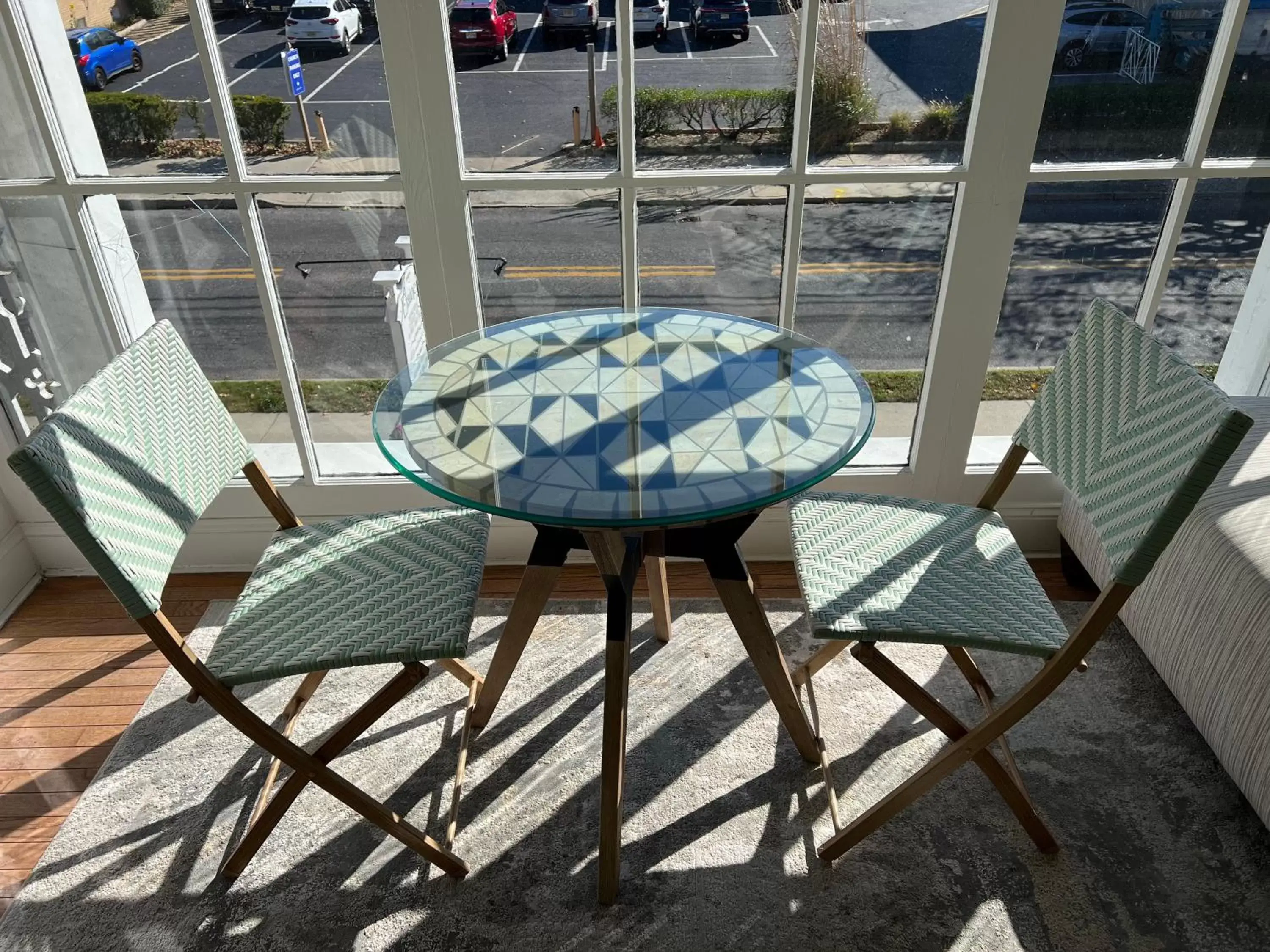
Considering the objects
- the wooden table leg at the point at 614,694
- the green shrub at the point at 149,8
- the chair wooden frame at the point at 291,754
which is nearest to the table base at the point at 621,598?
the wooden table leg at the point at 614,694

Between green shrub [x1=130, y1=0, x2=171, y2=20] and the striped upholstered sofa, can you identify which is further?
green shrub [x1=130, y1=0, x2=171, y2=20]

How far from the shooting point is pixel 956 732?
5.76 feet

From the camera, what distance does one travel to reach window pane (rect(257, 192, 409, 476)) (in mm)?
2215

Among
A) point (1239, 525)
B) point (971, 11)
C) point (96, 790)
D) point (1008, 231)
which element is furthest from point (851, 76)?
point (96, 790)

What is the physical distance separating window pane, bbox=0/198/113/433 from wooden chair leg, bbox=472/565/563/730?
1366 mm

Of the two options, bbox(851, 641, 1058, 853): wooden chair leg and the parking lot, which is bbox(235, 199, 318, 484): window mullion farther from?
bbox(851, 641, 1058, 853): wooden chair leg

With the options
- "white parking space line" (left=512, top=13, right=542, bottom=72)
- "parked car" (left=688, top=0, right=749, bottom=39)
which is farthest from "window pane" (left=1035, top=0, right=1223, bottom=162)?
"white parking space line" (left=512, top=13, right=542, bottom=72)

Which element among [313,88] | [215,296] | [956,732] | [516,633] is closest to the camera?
[956,732]

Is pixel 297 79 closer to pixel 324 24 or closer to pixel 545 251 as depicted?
pixel 324 24

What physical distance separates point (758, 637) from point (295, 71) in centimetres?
162

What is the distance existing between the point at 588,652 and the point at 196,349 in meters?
1.32

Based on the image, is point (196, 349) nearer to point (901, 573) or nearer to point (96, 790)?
point (96, 790)

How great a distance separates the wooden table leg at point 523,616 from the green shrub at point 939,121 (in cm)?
128

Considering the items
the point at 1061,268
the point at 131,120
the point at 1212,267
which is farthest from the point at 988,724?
the point at 131,120
